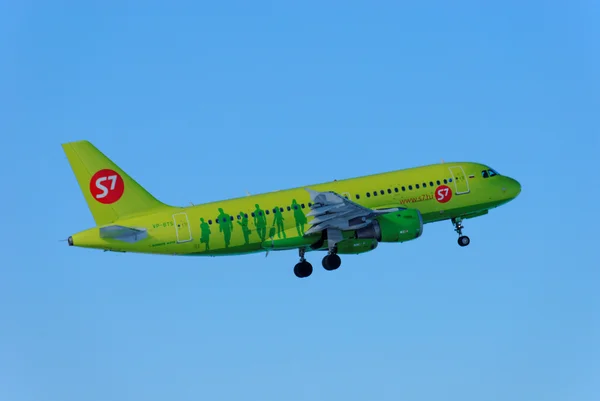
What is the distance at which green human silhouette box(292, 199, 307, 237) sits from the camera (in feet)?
272

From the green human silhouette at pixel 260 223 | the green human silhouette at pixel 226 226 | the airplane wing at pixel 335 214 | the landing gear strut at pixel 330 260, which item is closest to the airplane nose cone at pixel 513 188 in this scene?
the airplane wing at pixel 335 214

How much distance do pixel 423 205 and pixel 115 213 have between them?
22117mm

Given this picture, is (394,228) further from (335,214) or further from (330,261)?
(330,261)

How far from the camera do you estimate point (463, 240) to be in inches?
3501

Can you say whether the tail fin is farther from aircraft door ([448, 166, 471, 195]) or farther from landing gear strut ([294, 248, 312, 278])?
aircraft door ([448, 166, 471, 195])

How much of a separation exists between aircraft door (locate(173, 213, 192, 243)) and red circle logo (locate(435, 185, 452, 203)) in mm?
18494

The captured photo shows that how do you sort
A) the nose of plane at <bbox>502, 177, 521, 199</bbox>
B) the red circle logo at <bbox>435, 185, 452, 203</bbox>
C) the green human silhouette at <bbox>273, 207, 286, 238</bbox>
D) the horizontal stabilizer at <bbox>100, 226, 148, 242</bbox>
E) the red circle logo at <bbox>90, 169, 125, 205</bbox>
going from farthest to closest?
the nose of plane at <bbox>502, 177, 521, 199</bbox>
the red circle logo at <bbox>435, 185, 452, 203</bbox>
the green human silhouette at <bbox>273, 207, 286, 238</bbox>
the red circle logo at <bbox>90, 169, 125, 205</bbox>
the horizontal stabilizer at <bbox>100, 226, 148, 242</bbox>

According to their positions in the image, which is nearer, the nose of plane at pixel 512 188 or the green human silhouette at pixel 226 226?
the green human silhouette at pixel 226 226

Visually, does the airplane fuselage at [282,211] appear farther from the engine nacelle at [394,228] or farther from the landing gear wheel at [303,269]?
the landing gear wheel at [303,269]

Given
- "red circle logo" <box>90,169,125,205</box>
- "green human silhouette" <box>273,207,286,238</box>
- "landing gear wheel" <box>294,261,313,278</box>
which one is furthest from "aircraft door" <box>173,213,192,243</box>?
"landing gear wheel" <box>294,261,313,278</box>

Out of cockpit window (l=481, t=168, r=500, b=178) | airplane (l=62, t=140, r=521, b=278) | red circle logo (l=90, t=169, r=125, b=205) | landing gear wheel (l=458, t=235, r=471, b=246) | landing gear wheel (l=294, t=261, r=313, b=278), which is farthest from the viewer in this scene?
landing gear wheel (l=458, t=235, r=471, b=246)

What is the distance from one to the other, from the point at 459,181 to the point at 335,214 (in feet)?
37.7

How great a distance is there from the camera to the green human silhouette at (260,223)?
269 ft

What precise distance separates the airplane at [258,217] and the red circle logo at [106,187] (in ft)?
0.23
